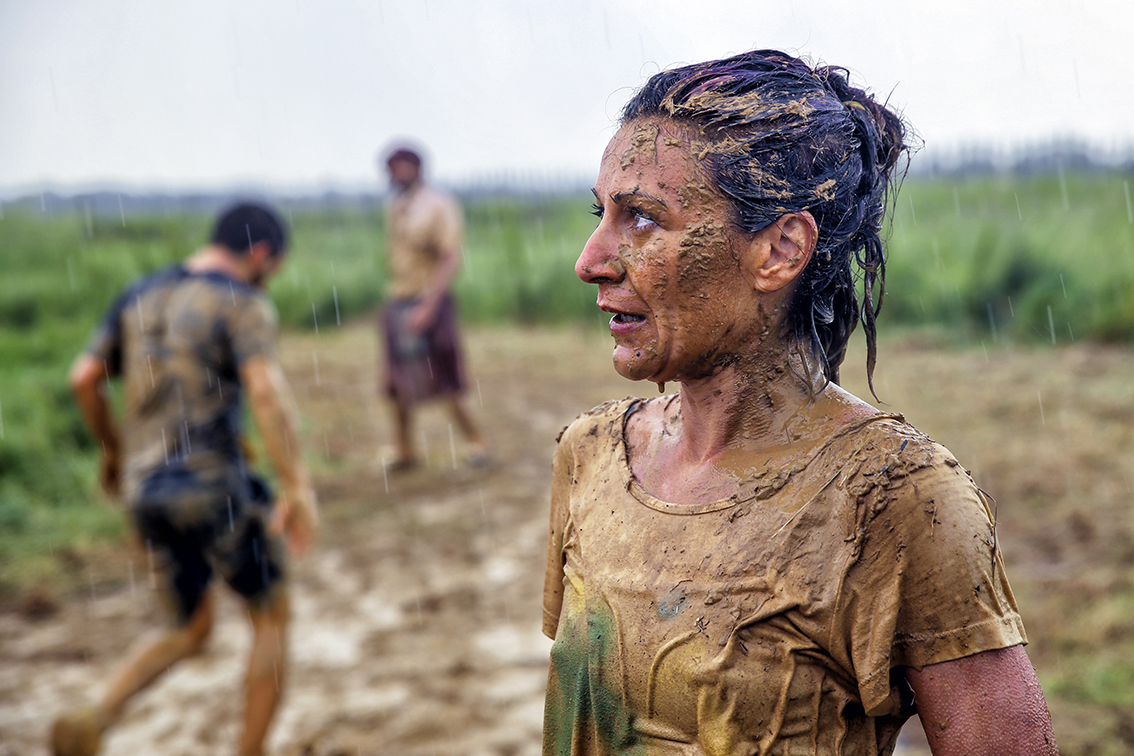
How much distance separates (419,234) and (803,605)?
579cm

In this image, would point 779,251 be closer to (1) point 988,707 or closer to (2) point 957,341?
(1) point 988,707

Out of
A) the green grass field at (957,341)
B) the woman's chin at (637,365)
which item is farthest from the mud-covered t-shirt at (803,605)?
the green grass field at (957,341)

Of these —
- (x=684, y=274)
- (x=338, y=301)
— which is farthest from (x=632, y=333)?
(x=338, y=301)

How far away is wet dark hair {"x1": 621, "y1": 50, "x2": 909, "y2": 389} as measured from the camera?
136cm

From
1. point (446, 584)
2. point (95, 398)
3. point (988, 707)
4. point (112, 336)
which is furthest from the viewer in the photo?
point (446, 584)

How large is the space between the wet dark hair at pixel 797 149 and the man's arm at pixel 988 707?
516mm

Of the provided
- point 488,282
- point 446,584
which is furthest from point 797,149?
point 488,282

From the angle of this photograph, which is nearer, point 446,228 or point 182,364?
point 182,364

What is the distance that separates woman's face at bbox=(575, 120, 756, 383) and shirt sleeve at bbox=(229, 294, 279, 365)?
2.37m

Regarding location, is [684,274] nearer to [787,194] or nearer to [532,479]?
[787,194]

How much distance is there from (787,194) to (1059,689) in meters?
3.45

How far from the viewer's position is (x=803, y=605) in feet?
4.14

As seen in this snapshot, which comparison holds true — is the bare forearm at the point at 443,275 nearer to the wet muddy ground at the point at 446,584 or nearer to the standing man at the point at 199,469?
the wet muddy ground at the point at 446,584

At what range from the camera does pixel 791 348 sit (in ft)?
4.85
